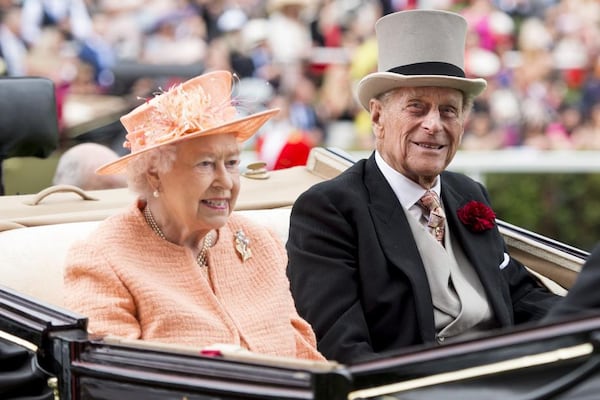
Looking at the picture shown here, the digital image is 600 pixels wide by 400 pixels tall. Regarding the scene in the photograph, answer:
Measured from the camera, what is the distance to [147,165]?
10.1 feet

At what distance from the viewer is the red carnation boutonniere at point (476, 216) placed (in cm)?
360

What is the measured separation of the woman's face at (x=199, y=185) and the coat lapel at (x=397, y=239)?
1.69 feet

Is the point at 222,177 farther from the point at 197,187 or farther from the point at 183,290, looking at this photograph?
the point at 183,290

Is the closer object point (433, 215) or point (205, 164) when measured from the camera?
point (205, 164)

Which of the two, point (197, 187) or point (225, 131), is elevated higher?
point (225, 131)

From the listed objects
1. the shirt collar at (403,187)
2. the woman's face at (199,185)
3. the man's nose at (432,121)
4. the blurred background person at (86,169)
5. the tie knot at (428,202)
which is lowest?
the blurred background person at (86,169)

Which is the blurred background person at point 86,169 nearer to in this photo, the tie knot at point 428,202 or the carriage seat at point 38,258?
the carriage seat at point 38,258

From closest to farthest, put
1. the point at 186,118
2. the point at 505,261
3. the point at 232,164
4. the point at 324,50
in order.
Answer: the point at 186,118 → the point at 232,164 → the point at 505,261 → the point at 324,50

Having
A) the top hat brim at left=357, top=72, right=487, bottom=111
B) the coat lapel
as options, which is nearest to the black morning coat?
the coat lapel

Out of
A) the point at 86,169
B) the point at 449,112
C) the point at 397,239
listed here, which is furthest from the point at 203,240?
the point at 86,169

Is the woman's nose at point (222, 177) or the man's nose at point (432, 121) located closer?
the woman's nose at point (222, 177)

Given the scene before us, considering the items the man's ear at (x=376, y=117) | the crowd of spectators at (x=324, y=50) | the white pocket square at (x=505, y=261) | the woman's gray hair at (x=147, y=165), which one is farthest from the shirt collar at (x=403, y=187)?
the crowd of spectators at (x=324, y=50)

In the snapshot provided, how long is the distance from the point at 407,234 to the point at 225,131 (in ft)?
2.22

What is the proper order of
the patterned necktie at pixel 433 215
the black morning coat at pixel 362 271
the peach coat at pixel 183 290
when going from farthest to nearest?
the patterned necktie at pixel 433 215 → the black morning coat at pixel 362 271 → the peach coat at pixel 183 290
